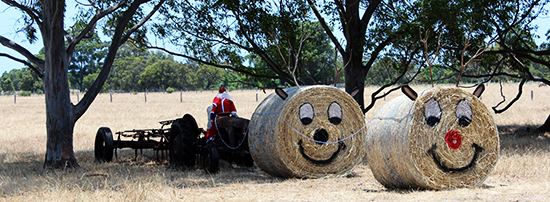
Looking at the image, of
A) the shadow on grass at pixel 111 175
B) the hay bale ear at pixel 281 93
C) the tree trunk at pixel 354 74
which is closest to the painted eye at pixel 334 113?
the hay bale ear at pixel 281 93

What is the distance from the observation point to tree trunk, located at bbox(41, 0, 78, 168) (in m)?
9.86

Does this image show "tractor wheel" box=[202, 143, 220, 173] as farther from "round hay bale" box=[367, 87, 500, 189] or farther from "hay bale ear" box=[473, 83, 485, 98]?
"hay bale ear" box=[473, 83, 485, 98]

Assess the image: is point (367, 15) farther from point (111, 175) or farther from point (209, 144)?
point (111, 175)

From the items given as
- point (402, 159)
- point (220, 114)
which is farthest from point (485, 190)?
point (220, 114)

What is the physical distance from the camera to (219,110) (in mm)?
9789

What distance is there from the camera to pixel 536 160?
8719mm

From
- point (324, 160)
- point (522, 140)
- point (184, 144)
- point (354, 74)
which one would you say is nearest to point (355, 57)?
point (354, 74)

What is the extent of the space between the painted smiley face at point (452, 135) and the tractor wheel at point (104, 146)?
6.79 m

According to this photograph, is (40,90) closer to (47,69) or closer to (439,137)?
(47,69)

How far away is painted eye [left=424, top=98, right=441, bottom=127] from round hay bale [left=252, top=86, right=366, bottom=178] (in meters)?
1.76

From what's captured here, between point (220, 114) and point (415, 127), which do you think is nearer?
point (415, 127)

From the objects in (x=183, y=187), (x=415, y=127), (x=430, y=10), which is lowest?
(x=183, y=187)

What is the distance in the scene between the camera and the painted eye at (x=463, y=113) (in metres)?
6.75

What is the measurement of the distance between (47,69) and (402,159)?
704cm
